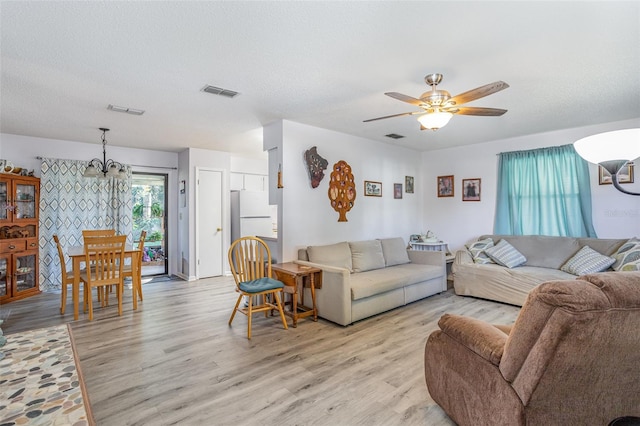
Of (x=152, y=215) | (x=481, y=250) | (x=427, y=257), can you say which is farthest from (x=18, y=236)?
(x=481, y=250)

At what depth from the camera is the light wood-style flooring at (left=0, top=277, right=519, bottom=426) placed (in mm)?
1988

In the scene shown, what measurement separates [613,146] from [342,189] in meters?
3.54

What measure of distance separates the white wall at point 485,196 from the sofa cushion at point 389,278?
1.45 m

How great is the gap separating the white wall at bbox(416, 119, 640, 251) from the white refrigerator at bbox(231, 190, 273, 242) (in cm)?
302

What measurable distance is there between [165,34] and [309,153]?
7.90ft

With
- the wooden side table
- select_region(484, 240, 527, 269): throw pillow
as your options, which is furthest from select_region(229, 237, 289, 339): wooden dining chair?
select_region(484, 240, 527, 269): throw pillow

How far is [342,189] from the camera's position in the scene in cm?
475

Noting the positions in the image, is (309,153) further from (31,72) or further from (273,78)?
(31,72)

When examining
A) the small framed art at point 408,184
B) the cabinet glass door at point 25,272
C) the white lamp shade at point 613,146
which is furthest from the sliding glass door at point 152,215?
the white lamp shade at point 613,146

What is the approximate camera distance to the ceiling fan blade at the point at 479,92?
7.23 ft

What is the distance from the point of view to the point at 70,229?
5.18 m

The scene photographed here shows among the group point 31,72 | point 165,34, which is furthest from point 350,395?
point 31,72

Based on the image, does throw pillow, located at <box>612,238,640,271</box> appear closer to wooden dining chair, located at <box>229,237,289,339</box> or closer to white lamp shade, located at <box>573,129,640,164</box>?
white lamp shade, located at <box>573,129,640,164</box>

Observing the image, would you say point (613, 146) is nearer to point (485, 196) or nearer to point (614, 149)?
point (614, 149)
